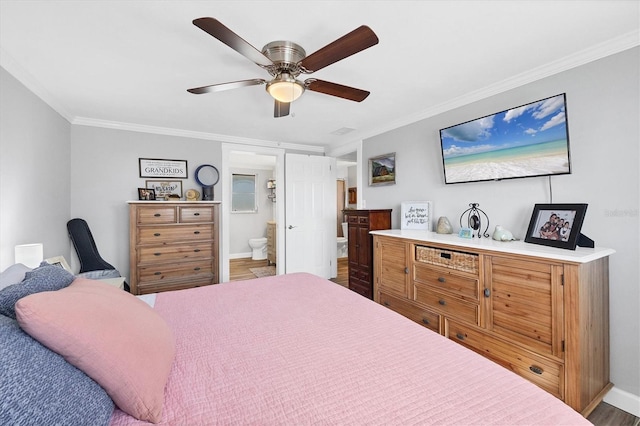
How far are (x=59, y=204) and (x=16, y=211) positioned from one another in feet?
3.10

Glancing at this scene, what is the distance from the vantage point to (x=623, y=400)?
1854 mm

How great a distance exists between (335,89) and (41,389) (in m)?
2.09

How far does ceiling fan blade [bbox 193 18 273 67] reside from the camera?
1.30 metres

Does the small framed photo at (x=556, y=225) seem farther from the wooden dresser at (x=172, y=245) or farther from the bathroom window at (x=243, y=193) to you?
the bathroom window at (x=243, y=193)

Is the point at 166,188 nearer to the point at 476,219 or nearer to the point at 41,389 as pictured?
the point at 41,389

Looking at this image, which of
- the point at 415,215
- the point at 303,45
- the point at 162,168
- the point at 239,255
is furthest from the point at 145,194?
the point at 415,215

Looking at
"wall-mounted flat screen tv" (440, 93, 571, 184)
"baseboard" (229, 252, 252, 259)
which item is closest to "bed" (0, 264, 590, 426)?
"wall-mounted flat screen tv" (440, 93, 571, 184)

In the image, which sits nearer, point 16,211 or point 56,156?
point 16,211

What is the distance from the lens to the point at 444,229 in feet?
9.34

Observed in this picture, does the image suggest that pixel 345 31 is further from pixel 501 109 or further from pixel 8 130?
pixel 8 130

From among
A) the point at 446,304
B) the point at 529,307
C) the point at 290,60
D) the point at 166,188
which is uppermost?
the point at 290,60

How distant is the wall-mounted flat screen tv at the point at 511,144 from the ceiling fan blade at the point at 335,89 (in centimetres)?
122

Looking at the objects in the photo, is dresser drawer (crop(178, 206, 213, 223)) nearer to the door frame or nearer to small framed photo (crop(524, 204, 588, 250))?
the door frame

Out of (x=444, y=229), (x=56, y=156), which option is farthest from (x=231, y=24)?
(x=56, y=156)
